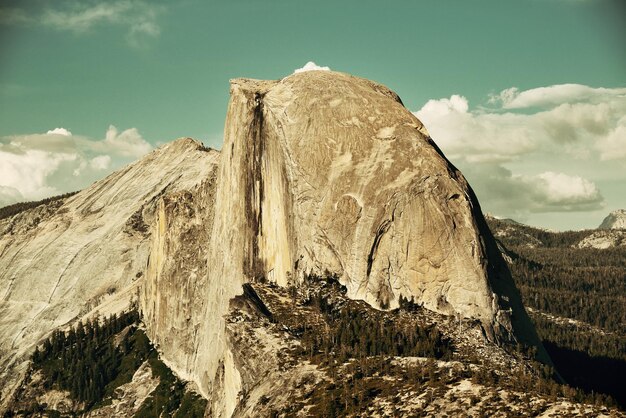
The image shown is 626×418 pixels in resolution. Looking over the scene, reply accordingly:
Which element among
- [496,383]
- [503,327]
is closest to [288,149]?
[503,327]

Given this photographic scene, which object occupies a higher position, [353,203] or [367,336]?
[353,203]

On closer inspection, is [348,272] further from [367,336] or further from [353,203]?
[367,336]

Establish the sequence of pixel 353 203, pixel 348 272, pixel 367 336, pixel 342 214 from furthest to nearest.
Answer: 1. pixel 342 214
2. pixel 353 203
3. pixel 348 272
4. pixel 367 336

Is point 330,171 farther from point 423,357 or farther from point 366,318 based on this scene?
point 423,357

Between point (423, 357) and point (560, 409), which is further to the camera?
point (423, 357)

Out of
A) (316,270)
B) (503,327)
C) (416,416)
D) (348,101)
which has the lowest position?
(416,416)

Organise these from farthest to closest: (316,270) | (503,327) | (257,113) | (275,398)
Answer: (257,113)
(316,270)
(503,327)
(275,398)

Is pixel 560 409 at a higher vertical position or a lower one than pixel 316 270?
lower

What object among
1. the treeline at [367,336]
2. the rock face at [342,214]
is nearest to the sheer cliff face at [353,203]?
the rock face at [342,214]

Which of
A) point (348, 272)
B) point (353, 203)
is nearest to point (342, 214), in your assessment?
point (353, 203)
